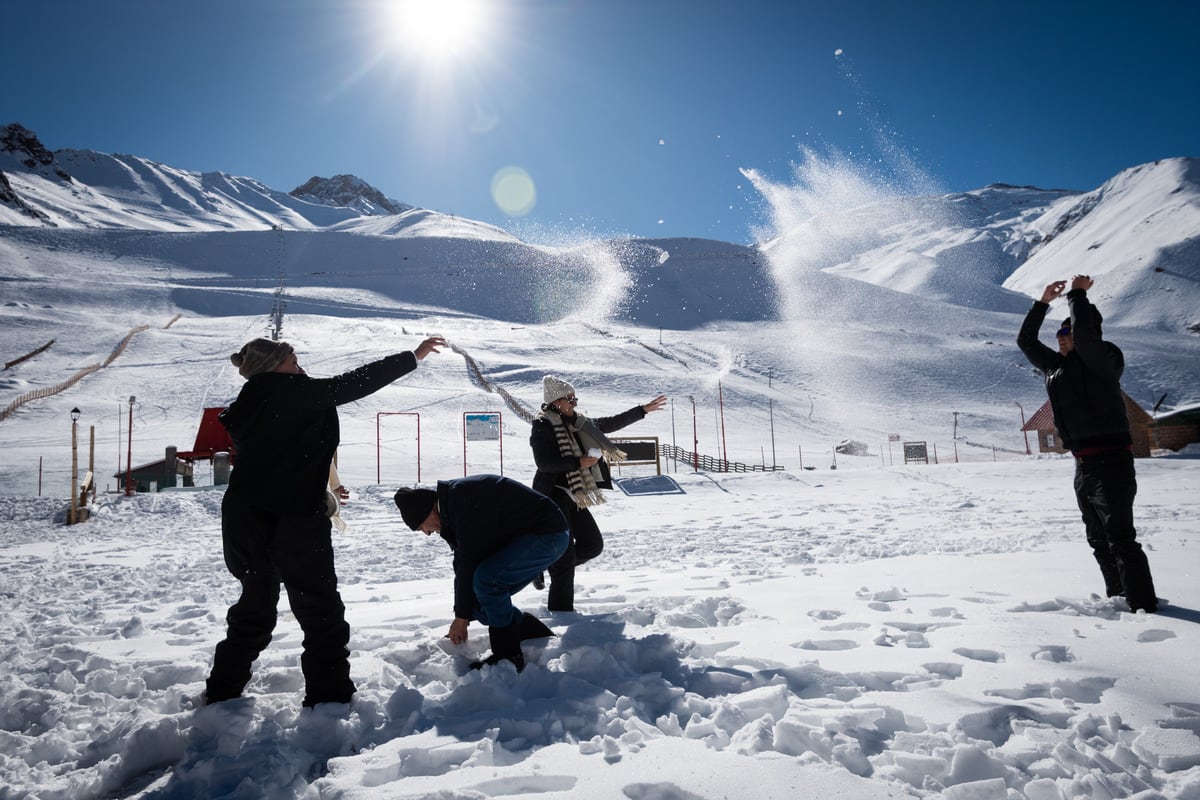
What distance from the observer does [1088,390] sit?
4.09 m

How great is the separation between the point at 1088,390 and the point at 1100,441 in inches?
12.4

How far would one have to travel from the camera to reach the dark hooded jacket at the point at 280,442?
3053 mm

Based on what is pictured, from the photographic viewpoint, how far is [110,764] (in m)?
2.51

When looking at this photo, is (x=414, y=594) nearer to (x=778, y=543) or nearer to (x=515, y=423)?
(x=778, y=543)

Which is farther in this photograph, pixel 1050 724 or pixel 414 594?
pixel 414 594

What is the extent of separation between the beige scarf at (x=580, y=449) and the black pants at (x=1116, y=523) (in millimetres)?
2969

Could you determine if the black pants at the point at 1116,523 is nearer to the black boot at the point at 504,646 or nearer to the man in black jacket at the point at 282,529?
the black boot at the point at 504,646

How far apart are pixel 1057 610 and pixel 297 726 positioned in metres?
4.19

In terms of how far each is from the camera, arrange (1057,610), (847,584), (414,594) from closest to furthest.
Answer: (1057,610) → (847,584) → (414,594)

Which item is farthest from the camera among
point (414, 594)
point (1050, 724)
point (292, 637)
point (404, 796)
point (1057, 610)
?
point (414, 594)

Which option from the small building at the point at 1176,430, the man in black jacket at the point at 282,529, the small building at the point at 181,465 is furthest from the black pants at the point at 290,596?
the small building at the point at 1176,430

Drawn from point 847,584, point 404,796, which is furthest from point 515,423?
point 404,796

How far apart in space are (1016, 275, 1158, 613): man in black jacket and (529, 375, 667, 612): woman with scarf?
2932 millimetres

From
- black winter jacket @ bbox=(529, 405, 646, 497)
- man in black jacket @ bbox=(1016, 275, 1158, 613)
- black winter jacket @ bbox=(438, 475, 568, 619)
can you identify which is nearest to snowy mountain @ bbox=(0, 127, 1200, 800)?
man in black jacket @ bbox=(1016, 275, 1158, 613)
